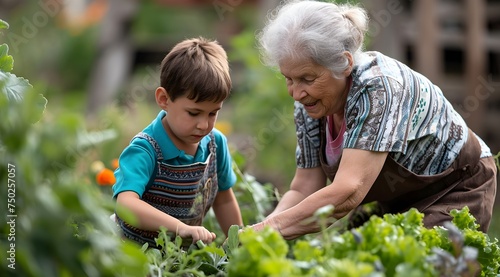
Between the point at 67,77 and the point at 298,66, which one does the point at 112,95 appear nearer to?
the point at 67,77

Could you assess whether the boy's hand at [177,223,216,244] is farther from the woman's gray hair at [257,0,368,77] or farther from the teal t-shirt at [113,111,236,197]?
the woman's gray hair at [257,0,368,77]

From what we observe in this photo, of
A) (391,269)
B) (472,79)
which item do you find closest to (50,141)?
(391,269)

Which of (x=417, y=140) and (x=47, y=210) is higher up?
(x=47, y=210)

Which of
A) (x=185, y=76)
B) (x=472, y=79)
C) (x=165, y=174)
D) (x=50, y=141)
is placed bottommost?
(x=472, y=79)

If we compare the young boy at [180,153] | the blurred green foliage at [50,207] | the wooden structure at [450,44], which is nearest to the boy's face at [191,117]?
the young boy at [180,153]

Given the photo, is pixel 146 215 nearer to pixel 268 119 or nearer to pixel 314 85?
pixel 314 85

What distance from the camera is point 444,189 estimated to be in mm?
3186

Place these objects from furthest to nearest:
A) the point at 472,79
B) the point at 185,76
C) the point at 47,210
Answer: the point at 472,79
the point at 185,76
the point at 47,210

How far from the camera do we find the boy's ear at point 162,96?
2854 millimetres

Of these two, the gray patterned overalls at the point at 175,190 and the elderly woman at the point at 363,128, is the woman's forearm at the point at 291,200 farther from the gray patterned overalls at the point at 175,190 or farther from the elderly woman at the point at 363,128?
the gray patterned overalls at the point at 175,190

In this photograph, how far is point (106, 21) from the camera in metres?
8.62

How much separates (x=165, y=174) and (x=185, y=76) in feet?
1.29

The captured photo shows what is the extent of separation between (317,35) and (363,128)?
37 cm

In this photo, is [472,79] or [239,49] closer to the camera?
[239,49]
